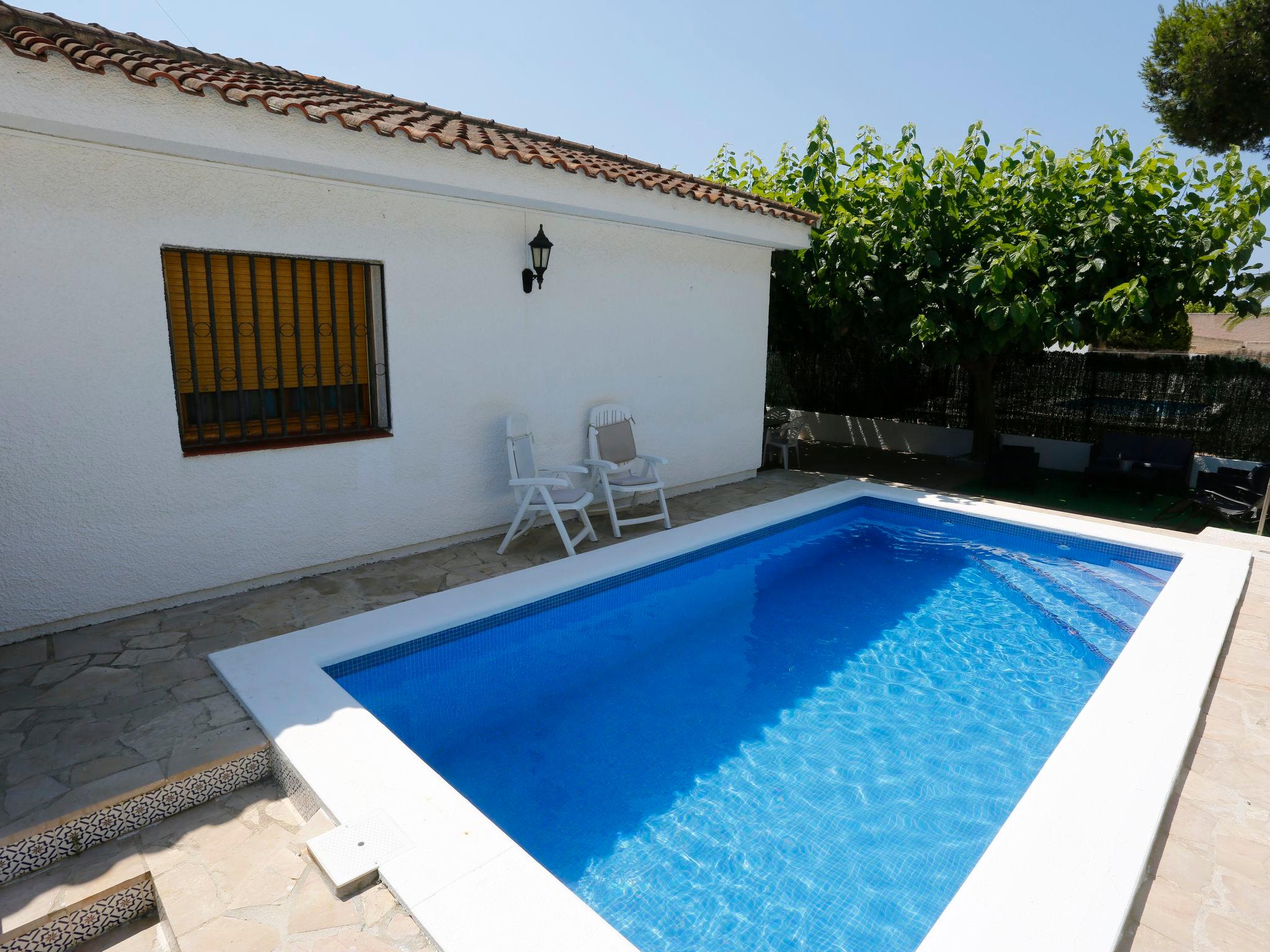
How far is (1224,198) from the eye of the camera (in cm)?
924

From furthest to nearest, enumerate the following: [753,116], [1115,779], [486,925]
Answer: [753,116] < [1115,779] < [486,925]

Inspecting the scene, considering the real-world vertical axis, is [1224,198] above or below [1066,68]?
below

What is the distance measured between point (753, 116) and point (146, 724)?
16064 mm

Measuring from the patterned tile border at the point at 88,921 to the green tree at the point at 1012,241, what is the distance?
10.1 metres

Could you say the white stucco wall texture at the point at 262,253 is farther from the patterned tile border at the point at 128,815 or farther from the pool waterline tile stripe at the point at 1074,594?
the pool waterline tile stripe at the point at 1074,594

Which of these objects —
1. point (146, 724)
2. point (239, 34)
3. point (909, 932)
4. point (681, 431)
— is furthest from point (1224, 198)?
point (239, 34)

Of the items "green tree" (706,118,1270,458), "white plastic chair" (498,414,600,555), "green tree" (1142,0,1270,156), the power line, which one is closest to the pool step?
"green tree" (706,118,1270,458)

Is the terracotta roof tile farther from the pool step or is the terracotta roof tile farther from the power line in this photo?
the pool step

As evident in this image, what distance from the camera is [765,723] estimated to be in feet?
15.9

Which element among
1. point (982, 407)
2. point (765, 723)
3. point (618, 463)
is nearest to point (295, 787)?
point (765, 723)

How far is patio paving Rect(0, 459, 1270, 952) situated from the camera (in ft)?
9.84

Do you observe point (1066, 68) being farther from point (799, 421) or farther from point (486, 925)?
point (486, 925)

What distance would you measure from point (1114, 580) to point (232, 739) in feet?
26.8

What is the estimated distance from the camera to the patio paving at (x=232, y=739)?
118 inches
